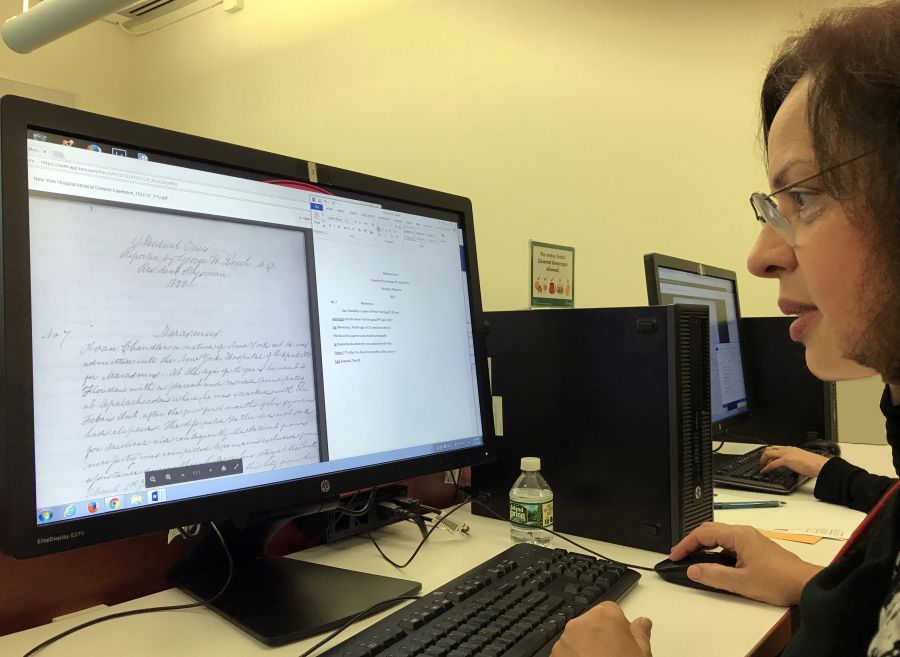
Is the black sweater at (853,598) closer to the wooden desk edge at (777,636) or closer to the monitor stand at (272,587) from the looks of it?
the wooden desk edge at (777,636)

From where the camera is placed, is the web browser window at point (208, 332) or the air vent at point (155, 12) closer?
the web browser window at point (208, 332)

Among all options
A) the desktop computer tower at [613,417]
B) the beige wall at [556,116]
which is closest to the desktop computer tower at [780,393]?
the beige wall at [556,116]

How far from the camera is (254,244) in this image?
2.39 feet

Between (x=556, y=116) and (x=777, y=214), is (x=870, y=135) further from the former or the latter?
(x=556, y=116)

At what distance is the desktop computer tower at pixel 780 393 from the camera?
1.74 metres

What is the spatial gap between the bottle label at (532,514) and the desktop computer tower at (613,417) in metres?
0.04

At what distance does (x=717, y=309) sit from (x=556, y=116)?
120 cm

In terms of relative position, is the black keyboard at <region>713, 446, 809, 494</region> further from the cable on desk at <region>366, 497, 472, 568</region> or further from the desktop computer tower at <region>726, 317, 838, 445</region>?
the cable on desk at <region>366, 497, 472, 568</region>

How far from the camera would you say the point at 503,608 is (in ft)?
2.19

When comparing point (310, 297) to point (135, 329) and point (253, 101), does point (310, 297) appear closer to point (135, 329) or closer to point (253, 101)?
point (135, 329)

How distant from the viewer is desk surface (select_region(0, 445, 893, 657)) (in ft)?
2.06

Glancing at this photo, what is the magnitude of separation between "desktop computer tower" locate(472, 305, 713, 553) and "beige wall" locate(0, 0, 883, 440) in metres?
1.29

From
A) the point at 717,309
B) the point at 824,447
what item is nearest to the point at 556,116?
the point at 717,309

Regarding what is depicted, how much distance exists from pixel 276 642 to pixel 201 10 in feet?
13.2
